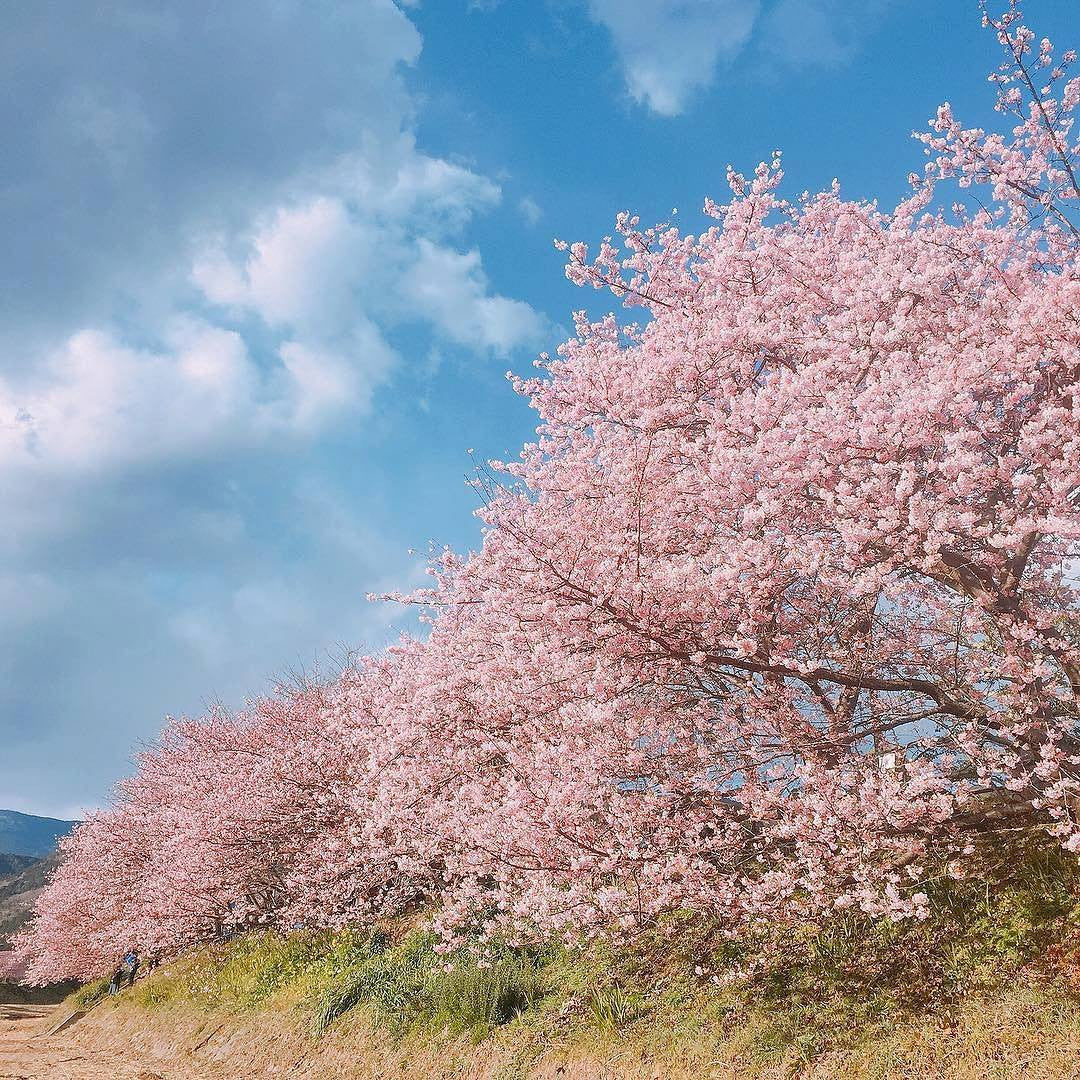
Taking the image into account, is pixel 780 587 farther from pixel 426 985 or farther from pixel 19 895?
pixel 19 895

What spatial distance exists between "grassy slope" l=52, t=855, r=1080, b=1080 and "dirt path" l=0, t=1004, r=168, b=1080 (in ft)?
7.08

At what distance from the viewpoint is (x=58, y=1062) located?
16.4 meters

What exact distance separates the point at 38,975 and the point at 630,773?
3513 cm

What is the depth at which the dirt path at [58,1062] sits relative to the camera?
1408cm

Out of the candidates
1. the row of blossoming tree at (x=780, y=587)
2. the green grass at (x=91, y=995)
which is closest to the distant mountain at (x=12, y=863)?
the green grass at (x=91, y=995)

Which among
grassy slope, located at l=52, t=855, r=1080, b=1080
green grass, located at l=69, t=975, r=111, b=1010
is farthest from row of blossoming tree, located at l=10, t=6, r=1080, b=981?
green grass, located at l=69, t=975, r=111, b=1010

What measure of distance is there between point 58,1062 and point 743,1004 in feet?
53.4

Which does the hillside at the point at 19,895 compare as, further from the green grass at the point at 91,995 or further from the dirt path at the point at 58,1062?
the dirt path at the point at 58,1062

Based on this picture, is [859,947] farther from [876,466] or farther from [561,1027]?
[876,466]

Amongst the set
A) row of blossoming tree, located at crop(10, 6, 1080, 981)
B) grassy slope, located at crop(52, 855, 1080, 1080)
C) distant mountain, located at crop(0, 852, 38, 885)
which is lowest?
distant mountain, located at crop(0, 852, 38, 885)

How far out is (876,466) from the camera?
19.6 feet

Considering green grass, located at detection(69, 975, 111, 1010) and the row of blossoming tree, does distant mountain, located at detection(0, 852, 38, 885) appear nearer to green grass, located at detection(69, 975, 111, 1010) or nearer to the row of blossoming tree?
green grass, located at detection(69, 975, 111, 1010)

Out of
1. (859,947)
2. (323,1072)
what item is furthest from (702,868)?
(323,1072)

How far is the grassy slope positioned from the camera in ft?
20.7
